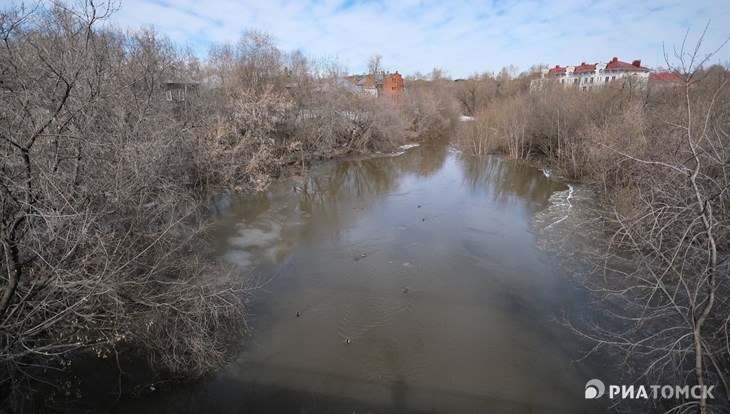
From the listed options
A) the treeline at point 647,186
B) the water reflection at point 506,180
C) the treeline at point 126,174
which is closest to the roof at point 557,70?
the treeline at point 647,186

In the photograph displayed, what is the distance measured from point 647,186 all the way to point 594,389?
6475 mm

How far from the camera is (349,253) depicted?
419 inches

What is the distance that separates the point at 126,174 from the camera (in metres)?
7.12

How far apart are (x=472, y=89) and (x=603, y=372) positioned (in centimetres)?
5176

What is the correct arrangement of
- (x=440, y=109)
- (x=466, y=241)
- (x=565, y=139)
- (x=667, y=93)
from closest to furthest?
1. (x=466, y=241)
2. (x=667, y=93)
3. (x=565, y=139)
4. (x=440, y=109)

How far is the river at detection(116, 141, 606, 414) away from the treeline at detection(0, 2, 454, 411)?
884mm

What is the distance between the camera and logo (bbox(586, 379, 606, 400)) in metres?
6.04

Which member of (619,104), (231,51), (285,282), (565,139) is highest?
(231,51)

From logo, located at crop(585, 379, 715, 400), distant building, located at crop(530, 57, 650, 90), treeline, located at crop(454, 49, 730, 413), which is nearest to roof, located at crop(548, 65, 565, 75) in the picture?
distant building, located at crop(530, 57, 650, 90)

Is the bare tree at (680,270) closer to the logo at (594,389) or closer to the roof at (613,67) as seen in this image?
the logo at (594,389)

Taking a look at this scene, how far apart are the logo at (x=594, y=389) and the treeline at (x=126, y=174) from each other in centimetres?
620

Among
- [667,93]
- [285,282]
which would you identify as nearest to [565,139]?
[667,93]

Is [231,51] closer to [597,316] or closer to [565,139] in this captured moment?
[565,139]

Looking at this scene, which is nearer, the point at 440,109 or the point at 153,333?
the point at 153,333
